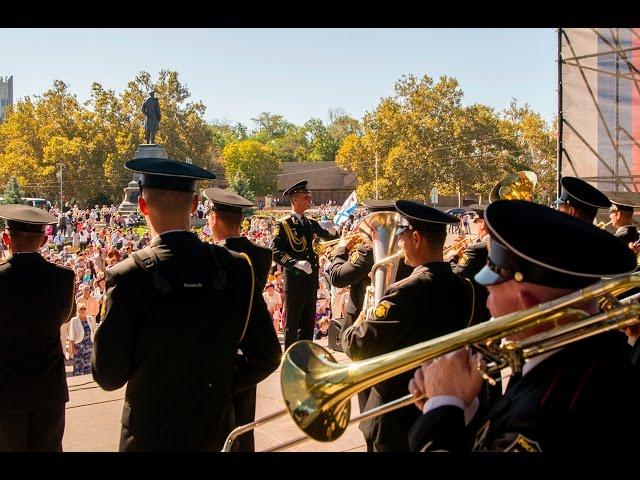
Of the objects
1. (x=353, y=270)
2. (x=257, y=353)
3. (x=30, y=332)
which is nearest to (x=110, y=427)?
(x=30, y=332)

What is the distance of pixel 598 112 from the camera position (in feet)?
39.8

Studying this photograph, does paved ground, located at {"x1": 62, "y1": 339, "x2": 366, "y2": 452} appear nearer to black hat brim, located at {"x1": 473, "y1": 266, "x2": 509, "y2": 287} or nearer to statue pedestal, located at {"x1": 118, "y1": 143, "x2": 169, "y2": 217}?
black hat brim, located at {"x1": 473, "y1": 266, "x2": 509, "y2": 287}

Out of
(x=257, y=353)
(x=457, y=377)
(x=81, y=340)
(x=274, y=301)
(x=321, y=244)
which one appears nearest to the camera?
(x=457, y=377)

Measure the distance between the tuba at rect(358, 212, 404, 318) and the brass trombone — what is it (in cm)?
206

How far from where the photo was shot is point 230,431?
9.89 ft

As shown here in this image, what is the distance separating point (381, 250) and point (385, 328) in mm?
1642

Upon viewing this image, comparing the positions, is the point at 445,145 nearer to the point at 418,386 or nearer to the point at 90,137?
the point at 90,137

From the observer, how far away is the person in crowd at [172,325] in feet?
8.70

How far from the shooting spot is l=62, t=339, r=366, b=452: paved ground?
482 cm

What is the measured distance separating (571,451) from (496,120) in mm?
57242

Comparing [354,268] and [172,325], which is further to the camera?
[354,268]

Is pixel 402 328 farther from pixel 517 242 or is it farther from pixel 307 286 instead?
pixel 307 286

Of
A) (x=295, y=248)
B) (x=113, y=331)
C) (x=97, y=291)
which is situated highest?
(x=113, y=331)
